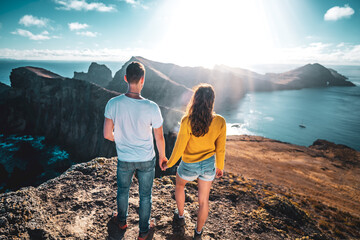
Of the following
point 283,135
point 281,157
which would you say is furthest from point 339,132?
point 281,157

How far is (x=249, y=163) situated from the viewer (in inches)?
920

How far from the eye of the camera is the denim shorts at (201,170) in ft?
9.59

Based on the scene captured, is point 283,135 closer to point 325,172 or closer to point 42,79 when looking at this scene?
point 325,172

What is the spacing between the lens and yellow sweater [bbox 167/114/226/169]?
2838mm

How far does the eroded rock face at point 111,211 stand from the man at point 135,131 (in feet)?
3.45

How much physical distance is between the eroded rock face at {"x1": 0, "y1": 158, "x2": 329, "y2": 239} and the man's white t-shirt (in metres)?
1.76

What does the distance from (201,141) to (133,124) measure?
3.87 ft

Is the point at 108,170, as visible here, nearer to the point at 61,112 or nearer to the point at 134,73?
the point at 134,73

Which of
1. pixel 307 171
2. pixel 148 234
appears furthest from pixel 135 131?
pixel 307 171

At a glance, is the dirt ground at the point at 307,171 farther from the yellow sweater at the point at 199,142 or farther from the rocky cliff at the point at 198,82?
the rocky cliff at the point at 198,82

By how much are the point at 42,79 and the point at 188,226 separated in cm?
6277

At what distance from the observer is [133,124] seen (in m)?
2.62

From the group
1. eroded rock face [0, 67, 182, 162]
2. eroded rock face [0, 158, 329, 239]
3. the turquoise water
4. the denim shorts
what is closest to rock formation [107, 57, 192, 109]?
the turquoise water

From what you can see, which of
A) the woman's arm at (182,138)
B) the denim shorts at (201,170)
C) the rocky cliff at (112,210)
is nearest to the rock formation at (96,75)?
the rocky cliff at (112,210)
